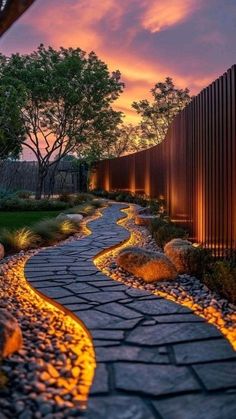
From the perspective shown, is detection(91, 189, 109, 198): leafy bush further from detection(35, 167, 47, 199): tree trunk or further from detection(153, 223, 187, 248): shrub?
detection(153, 223, 187, 248): shrub

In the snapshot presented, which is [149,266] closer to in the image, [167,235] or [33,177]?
[167,235]

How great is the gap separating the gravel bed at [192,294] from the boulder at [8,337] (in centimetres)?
159

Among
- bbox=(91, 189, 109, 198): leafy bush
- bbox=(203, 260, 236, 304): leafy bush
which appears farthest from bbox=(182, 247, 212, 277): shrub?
bbox=(91, 189, 109, 198): leafy bush

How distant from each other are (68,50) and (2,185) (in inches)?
368

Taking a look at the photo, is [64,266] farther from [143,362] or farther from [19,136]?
[19,136]

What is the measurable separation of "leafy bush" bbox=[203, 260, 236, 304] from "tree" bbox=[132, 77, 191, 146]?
942 inches

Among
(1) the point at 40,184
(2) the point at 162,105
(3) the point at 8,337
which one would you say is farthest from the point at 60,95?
(3) the point at 8,337

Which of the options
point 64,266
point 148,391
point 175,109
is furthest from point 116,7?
point 175,109

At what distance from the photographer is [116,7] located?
25.0 ft

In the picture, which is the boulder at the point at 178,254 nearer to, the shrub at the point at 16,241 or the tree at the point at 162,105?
the shrub at the point at 16,241

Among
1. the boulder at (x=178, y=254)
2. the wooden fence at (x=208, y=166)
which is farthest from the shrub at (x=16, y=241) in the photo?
the wooden fence at (x=208, y=166)

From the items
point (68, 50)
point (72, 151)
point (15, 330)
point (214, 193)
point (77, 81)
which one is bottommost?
point (15, 330)

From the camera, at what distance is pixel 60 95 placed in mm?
18453

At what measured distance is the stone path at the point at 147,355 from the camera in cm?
227
